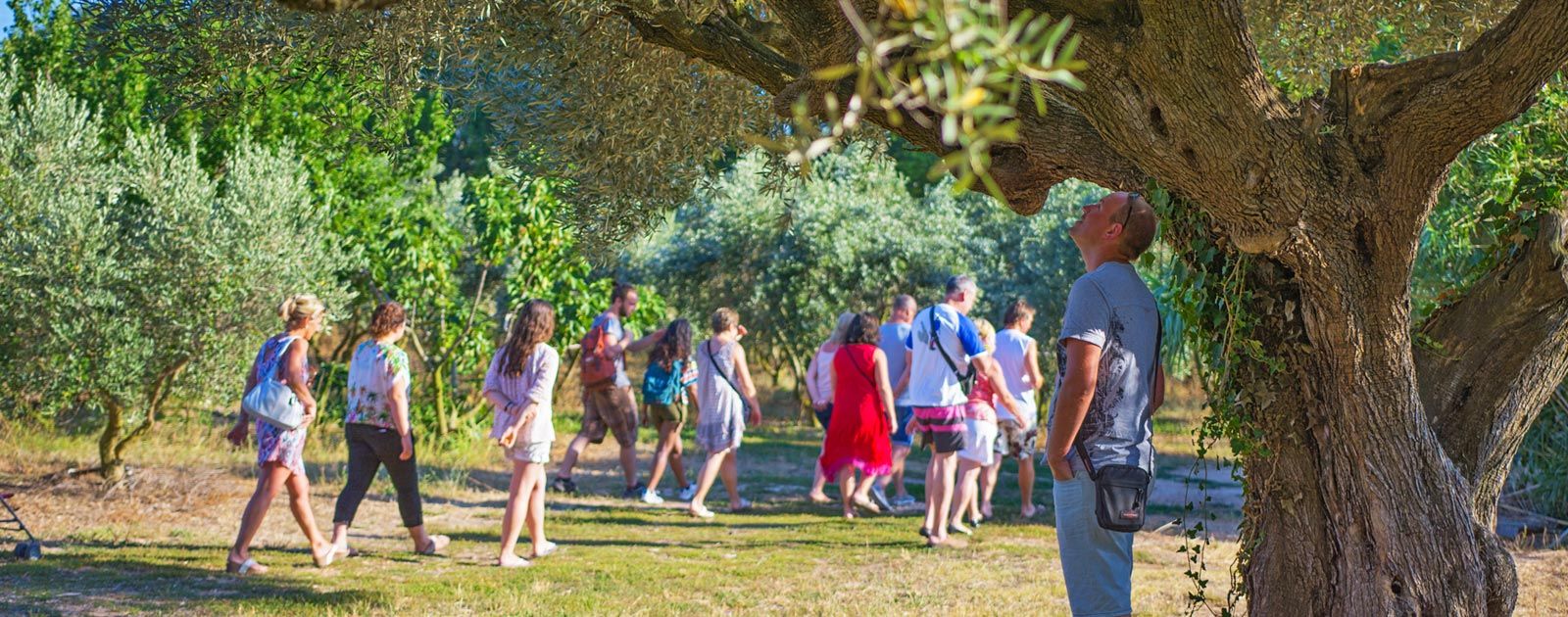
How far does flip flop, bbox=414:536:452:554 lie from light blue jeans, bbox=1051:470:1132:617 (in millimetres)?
5377

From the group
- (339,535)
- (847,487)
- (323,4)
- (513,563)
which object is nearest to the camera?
(323,4)

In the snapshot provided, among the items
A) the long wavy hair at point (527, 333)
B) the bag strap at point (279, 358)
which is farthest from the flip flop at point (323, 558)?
the long wavy hair at point (527, 333)

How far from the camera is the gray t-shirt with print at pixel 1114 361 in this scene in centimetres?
457

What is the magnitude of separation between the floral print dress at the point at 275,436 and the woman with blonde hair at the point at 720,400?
12.4 feet

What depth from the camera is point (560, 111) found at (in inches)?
261

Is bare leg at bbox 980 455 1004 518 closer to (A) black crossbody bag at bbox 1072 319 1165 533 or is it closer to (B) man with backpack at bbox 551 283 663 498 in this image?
(B) man with backpack at bbox 551 283 663 498

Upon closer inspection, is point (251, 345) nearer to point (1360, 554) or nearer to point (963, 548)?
point (963, 548)

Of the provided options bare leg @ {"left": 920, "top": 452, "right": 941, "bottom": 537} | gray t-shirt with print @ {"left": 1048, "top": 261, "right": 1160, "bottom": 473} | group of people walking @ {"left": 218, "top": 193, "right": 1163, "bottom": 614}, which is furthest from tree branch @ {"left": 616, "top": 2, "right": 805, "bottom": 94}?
bare leg @ {"left": 920, "top": 452, "right": 941, "bottom": 537}

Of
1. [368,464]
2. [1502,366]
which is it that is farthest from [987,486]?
[1502,366]

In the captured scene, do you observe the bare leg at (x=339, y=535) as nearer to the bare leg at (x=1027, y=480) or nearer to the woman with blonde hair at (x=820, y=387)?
the woman with blonde hair at (x=820, y=387)

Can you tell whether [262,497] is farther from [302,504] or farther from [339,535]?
[339,535]

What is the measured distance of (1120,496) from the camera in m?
4.50

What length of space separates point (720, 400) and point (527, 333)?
3049mm

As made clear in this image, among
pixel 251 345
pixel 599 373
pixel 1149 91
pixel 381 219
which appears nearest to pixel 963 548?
pixel 599 373
